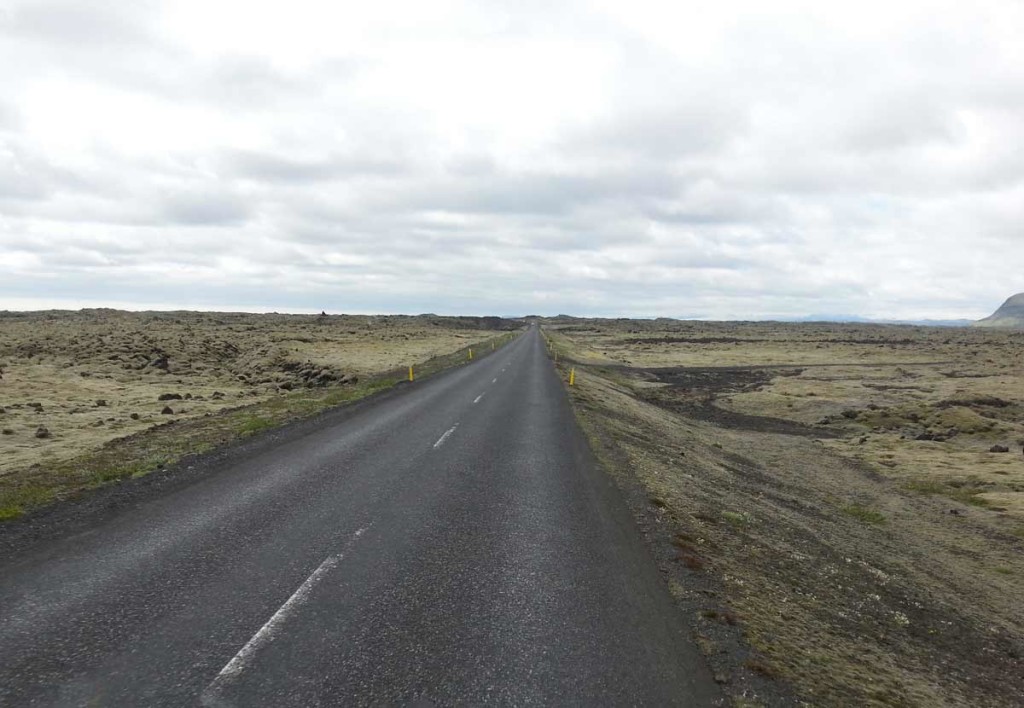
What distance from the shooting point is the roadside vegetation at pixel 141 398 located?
13.1m

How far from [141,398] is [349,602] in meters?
23.9

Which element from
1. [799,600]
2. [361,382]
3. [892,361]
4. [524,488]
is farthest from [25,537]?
[892,361]

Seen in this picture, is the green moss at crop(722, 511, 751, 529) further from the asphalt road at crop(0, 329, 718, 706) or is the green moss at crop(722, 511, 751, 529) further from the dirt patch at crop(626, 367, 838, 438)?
the dirt patch at crop(626, 367, 838, 438)

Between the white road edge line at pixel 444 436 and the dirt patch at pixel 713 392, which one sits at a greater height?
the white road edge line at pixel 444 436

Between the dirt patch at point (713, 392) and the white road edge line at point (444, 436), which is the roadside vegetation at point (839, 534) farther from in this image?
the white road edge line at point (444, 436)

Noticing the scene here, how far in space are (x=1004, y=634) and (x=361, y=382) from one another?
96.4 feet

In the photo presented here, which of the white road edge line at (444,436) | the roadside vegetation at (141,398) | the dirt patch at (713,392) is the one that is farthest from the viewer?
the dirt patch at (713,392)

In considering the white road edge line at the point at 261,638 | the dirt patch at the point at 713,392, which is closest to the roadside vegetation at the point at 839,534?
the dirt patch at the point at 713,392

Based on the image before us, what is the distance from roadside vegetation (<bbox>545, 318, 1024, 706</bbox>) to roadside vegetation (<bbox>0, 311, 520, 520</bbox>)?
10.8 m

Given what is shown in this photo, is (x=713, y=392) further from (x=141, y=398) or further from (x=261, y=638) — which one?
(x=261, y=638)

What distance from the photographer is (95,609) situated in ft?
20.9

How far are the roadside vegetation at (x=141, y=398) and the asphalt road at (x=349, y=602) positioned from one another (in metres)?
3.14

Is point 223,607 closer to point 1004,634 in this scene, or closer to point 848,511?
point 1004,634

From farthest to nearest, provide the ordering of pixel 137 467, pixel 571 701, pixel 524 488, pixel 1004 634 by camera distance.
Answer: pixel 137 467 < pixel 524 488 < pixel 1004 634 < pixel 571 701
